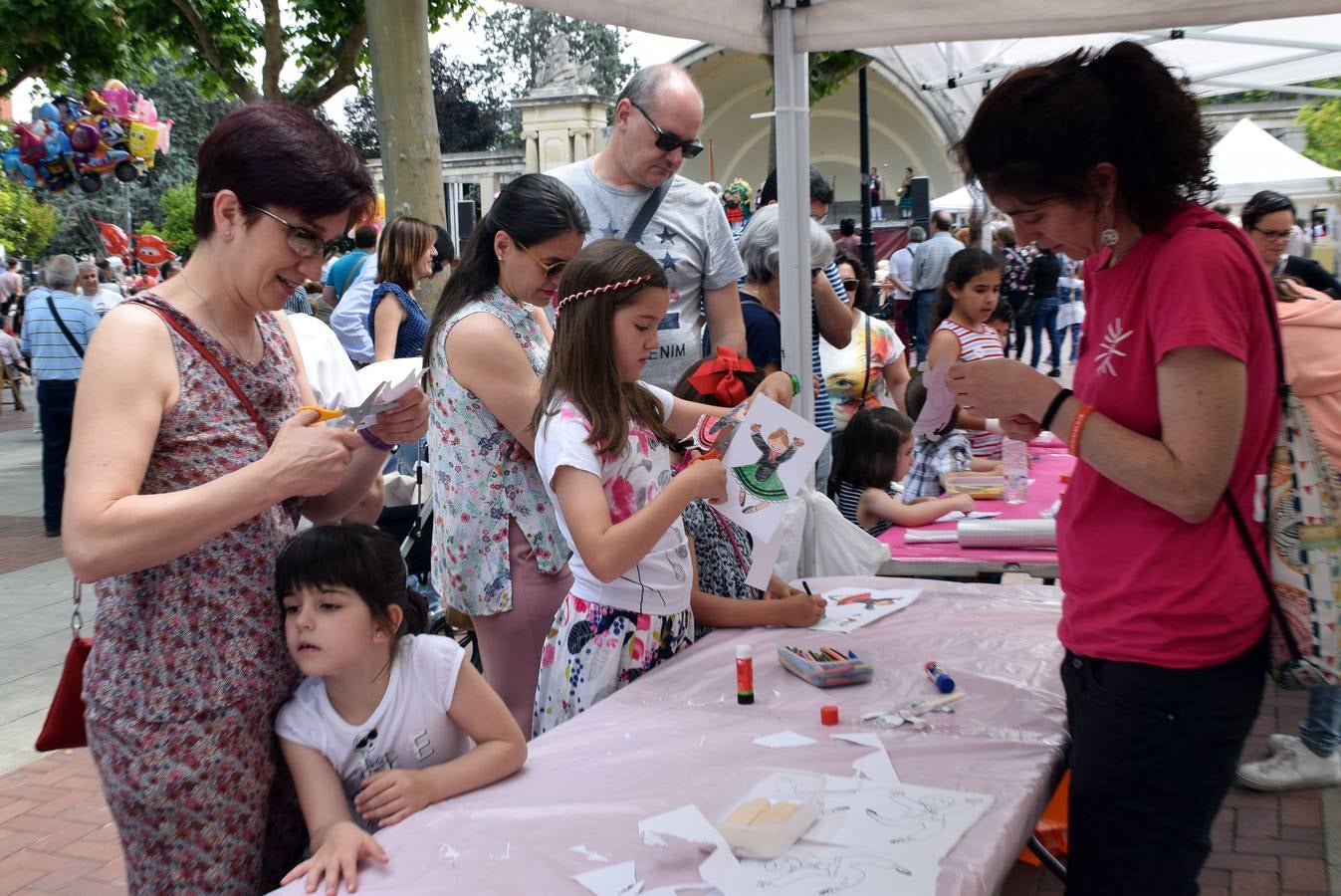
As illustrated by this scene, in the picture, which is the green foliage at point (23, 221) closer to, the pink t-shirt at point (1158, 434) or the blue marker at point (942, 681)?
the blue marker at point (942, 681)

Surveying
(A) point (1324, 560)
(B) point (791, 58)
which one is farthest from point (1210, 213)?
A: (B) point (791, 58)

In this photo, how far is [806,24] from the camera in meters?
3.52

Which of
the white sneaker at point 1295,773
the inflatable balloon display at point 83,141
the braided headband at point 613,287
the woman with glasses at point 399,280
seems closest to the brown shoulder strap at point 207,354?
the braided headband at point 613,287

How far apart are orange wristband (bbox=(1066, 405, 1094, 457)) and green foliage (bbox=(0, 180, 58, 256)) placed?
39.4 meters

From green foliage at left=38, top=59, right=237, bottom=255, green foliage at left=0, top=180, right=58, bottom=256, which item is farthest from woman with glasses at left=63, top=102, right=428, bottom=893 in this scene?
green foliage at left=38, top=59, right=237, bottom=255

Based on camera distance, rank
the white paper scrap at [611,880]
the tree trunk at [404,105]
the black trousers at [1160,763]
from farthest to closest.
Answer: the tree trunk at [404,105] → the black trousers at [1160,763] → the white paper scrap at [611,880]

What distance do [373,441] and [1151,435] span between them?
51.7 inches

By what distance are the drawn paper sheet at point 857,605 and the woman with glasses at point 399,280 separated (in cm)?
366

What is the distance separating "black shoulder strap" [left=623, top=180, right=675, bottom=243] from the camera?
3283 millimetres

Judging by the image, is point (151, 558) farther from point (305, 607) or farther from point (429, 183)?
point (429, 183)

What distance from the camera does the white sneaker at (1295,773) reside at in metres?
3.70

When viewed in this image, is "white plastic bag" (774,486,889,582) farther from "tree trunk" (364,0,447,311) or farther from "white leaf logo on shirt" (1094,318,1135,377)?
"tree trunk" (364,0,447,311)

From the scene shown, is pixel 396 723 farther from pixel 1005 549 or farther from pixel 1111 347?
pixel 1005 549

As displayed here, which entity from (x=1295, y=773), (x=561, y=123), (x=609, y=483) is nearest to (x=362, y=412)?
(x=609, y=483)
